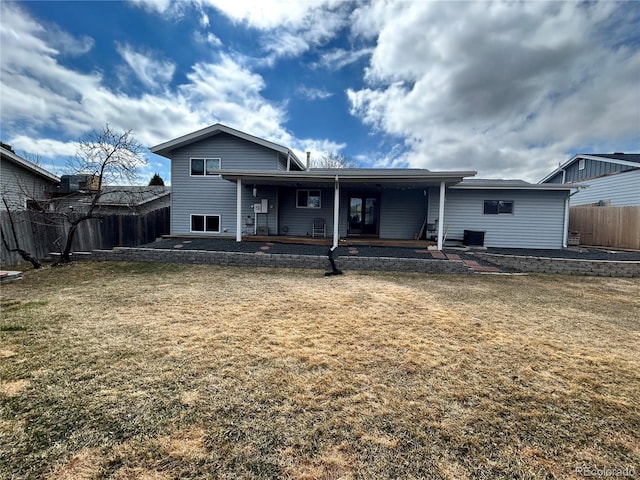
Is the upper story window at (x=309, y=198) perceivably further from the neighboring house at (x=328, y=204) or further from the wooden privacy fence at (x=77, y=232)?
the wooden privacy fence at (x=77, y=232)

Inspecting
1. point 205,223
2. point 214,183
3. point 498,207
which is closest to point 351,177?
point 214,183

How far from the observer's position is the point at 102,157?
8.40m

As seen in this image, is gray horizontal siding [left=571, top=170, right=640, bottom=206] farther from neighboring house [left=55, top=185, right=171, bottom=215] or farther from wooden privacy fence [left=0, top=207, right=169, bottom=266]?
neighboring house [left=55, top=185, right=171, bottom=215]

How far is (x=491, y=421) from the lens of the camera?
202cm

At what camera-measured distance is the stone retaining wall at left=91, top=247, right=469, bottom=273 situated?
7.86 metres

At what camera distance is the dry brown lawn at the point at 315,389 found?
1.68 m

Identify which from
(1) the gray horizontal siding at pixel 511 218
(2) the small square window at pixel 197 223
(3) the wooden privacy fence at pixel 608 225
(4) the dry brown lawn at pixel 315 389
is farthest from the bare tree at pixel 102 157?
(3) the wooden privacy fence at pixel 608 225

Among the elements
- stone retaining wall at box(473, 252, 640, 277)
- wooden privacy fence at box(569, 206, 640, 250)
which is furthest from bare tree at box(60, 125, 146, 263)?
wooden privacy fence at box(569, 206, 640, 250)

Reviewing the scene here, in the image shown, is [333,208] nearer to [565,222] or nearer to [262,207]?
[262,207]

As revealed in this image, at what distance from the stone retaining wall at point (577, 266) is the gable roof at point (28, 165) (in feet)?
54.0

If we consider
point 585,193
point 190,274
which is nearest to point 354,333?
point 190,274

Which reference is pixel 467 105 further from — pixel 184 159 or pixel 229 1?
pixel 184 159

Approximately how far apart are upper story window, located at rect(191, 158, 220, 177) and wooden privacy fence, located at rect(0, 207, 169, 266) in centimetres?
248

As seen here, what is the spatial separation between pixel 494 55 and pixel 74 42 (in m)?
15.4
